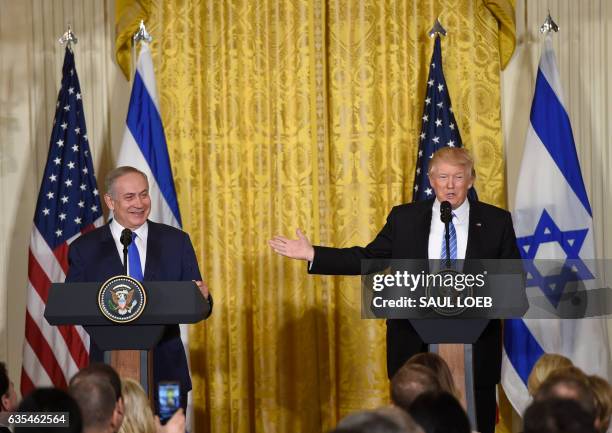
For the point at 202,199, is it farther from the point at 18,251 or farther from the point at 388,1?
the point at 388,1

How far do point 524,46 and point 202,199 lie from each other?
8.02 ft

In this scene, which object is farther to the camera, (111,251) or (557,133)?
(557,133)

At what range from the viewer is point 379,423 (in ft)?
7.61

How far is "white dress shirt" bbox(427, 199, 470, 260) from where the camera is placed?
5.16 metres

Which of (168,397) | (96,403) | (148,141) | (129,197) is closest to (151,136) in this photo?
(148,141)

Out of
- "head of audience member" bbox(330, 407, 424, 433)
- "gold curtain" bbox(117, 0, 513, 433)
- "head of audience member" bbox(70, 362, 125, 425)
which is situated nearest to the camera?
"head of audience member" bbox(330, 407, 424, 433)

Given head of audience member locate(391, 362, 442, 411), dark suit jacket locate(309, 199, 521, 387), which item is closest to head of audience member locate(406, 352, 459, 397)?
head of audience member locate(391, 362, 442, 411)

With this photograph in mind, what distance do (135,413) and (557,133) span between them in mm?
4252

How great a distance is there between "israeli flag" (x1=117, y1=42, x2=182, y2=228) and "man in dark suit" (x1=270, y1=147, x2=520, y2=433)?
1814 mm

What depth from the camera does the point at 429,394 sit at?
2.81 meters

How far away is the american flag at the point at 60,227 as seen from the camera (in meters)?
6.66

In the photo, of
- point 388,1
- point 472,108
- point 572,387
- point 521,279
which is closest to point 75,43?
point 388,1

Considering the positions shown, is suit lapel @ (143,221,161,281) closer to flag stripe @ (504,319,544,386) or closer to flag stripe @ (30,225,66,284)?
flag stripe @ (30,225,66,284)

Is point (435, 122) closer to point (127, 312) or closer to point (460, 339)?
point (460, 339)
